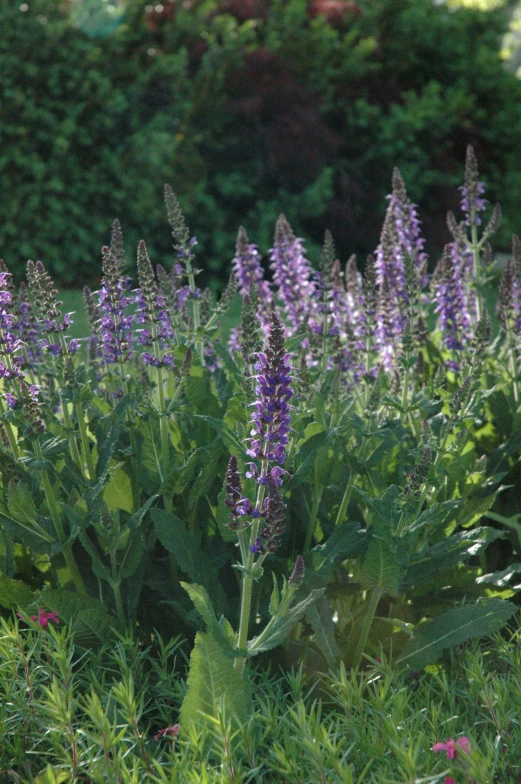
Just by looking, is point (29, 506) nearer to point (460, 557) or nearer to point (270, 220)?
point (460, 557)

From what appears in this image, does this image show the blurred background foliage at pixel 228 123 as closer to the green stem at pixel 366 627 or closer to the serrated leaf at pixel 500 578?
the serrated leaf at pixel 500 578

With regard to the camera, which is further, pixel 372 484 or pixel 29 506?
pixel 372 484

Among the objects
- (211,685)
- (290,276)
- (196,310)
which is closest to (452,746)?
(211,685)

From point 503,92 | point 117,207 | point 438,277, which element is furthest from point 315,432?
point 503,92

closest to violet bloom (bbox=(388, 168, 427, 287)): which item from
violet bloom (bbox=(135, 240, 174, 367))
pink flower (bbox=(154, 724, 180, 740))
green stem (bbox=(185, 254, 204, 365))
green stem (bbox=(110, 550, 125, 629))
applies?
green stem (bbox=(185, 254, 204, 365))

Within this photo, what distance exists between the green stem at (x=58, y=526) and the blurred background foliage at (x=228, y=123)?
28.0 ft

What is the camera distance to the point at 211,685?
2490 millimetres

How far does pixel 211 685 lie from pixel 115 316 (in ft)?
4.74

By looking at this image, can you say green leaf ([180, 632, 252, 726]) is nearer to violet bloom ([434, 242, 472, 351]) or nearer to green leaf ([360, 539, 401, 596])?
green leaf ([360, 539, 401, 596])

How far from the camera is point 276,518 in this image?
2.40 metres

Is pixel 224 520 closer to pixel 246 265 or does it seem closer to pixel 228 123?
pixel 246 265

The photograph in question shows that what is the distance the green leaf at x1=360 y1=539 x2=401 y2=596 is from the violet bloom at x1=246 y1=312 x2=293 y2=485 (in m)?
0.59

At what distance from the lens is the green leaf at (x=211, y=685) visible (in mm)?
2477

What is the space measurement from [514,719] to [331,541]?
2.72ft
